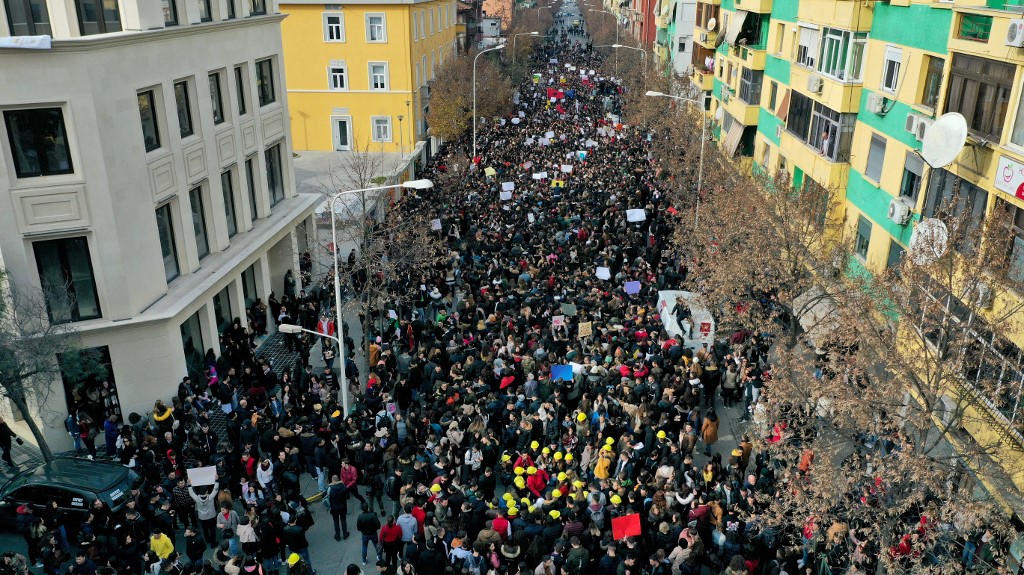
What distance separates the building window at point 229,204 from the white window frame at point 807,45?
772 inches

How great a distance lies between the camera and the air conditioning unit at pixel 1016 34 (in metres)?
A: 14.2

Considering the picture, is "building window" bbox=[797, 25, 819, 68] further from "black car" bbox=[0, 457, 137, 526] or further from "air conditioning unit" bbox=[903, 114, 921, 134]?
"black car" bbox=[0, 457, 137, 526]

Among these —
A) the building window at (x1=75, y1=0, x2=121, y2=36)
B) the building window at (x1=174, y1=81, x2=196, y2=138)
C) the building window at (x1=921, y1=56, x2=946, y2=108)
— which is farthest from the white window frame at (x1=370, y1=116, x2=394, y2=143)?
the building window at (x1=921, y1=56, x2=946, y2=108)

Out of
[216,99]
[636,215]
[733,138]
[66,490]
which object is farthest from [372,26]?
[66,490]

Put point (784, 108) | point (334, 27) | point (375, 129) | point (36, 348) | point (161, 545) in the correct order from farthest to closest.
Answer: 1. point (375, 129)
2. point (334, 27)
3. point (784, 108)
4. point (36, 348)
5. point (161, 545)

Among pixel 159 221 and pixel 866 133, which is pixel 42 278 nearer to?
pixel 159 221

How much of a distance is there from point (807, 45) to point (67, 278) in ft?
79.2

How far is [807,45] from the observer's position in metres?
27.3

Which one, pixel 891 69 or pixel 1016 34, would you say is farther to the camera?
pixel 891 69

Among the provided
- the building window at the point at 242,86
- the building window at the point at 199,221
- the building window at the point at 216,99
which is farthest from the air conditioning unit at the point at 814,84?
the building window at the point at 199,221

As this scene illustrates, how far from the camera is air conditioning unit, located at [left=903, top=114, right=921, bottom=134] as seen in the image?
18797mm

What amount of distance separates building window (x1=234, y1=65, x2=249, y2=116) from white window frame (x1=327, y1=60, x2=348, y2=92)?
2324 cm

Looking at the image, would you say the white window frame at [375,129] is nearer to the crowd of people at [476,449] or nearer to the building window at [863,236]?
the crowd of people at [476,449]

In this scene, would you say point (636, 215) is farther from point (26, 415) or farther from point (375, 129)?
point (375, 129)
